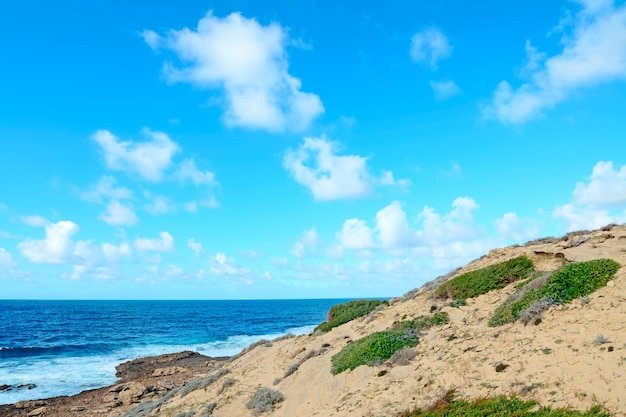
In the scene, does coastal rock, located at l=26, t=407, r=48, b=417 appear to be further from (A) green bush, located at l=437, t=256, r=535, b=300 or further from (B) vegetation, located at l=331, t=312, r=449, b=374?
(A) green bush, located at l=437, t=256, r=535, b=300

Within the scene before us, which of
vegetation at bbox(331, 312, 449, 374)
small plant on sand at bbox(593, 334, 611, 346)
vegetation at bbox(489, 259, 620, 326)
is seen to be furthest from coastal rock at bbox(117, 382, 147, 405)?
small plant on sand at bbox(593, 334, 611, 346)

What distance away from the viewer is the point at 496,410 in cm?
985

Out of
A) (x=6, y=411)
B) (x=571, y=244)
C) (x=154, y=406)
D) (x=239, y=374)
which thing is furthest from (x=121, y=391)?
(x=571, y=244)

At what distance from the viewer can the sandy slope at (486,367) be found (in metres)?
10.2

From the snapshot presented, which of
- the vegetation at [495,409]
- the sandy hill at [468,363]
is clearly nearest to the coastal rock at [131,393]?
the sandy hill at [468,363]

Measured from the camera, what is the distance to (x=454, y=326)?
691 inches

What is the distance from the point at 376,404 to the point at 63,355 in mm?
51093

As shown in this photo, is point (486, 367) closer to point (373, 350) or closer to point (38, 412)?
point (373, 350)

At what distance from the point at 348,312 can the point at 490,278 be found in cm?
1139

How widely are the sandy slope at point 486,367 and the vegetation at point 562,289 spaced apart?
0.35 metres

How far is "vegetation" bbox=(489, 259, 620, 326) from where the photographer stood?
14.6 meters

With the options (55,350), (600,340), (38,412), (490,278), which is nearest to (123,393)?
(38,412)

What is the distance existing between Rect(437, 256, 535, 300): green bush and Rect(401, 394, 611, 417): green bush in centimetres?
1000

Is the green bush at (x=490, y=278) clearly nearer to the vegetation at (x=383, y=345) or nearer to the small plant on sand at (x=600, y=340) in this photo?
the vegetation at (x=383, y=345)
